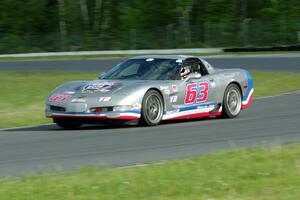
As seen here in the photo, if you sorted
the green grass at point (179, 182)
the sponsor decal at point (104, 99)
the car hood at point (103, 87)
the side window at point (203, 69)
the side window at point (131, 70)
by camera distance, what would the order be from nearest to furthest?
the green grass at point (179, 182)
the sponsor decal at point (104, 99)
the car hood at point (103, 87)
the side window at point (131, 70)
the side window at point (203, 69)

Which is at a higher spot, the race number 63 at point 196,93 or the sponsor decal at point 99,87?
the sponsor decal at point 99,87

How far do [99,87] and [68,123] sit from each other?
0.88 m

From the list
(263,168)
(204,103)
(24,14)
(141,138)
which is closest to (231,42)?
(24,14)

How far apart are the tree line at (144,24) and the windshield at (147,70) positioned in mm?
32892

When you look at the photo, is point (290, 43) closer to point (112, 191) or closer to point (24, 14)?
point (24, 14)

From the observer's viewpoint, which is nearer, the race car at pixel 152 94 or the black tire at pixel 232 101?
the race car at pixel 152 94

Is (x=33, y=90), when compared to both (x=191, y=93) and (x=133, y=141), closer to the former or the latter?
(x=191, y=93)

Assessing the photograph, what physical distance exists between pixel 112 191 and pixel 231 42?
4212 cm

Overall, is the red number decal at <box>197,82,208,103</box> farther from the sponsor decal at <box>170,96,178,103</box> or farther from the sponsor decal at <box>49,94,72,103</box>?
the sponsor decal at <box>49,94,72,103</box>

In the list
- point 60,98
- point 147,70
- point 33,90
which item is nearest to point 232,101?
point 147,70

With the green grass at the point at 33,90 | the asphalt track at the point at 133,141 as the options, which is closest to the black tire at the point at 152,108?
the asphalt track at the point at 133,141

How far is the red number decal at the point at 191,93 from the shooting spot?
46.5 ft

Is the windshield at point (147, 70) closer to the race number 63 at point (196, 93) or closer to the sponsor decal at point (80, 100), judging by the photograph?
the race number 63 at point (196, 93)

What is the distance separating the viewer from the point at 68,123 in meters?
13.7
